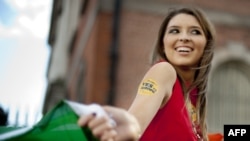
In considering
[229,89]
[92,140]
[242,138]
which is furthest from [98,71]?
[92,140]

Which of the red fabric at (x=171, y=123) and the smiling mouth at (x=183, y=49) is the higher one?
the smiling mouth at (x=183, y=49)

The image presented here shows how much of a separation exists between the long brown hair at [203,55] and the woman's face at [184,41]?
2 cm

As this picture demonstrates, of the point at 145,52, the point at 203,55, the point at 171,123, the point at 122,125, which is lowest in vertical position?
the point at 145,52

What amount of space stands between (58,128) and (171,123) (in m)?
0.61

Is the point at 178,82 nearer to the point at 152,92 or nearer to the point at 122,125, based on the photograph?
the point at 152,92

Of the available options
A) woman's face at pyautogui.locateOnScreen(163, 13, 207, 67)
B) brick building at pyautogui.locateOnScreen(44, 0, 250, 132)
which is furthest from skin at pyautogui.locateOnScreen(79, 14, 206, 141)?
brick building at pyautogui.locateOnScreen(44, 0, 250, 132)

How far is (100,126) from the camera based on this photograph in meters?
1.51

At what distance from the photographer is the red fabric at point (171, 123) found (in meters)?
2.13

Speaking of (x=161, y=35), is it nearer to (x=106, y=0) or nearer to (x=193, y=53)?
(x=193, y=53)

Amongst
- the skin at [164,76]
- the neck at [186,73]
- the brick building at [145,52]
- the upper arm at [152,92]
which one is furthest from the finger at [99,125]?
the brick building at [145,52]

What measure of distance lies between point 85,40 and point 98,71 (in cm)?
290

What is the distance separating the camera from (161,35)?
2.49m

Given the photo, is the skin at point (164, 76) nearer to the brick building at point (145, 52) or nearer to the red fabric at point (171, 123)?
the red fabric at point (171, 123)

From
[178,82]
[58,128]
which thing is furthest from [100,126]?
[178,82]
